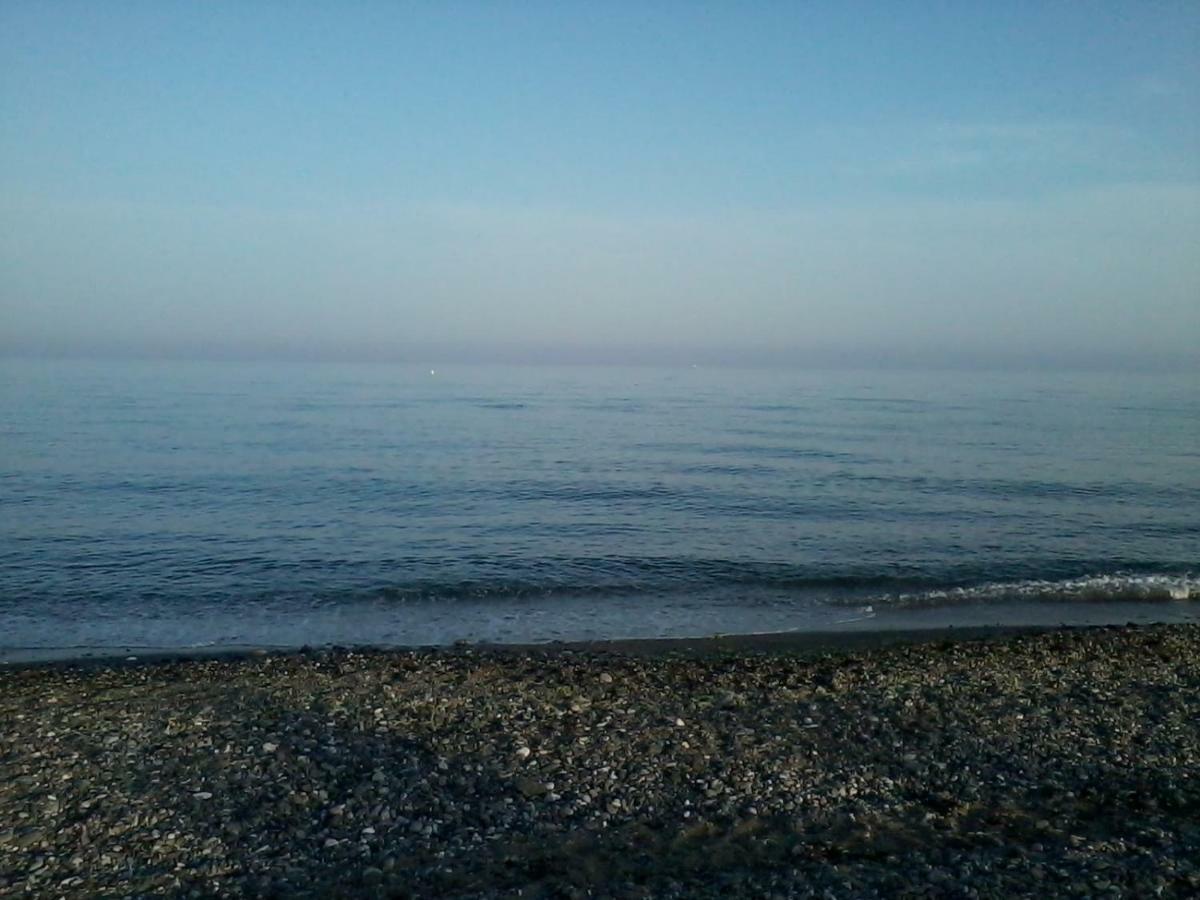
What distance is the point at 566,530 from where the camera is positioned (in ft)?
78.6

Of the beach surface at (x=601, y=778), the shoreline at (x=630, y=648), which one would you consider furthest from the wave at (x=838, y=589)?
the beach surface at (x=601, y=778)

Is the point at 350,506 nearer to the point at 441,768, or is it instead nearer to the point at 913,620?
→ the point at 913,620

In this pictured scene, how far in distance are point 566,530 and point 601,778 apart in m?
15.3

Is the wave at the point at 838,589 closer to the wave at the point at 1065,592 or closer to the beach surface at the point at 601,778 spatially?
the wave at the point at 1065,592

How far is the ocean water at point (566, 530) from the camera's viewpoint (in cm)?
1694

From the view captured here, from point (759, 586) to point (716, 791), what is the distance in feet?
34.9

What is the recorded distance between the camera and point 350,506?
88.3ft

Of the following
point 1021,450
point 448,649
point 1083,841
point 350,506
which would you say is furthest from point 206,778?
point 1021,450

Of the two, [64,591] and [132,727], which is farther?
[64,591]

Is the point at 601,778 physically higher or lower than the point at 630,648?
higher

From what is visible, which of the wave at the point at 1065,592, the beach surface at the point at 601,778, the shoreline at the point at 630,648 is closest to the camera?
the beach surface at the point at 601,778

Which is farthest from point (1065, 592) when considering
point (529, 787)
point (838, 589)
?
point (529, 787)

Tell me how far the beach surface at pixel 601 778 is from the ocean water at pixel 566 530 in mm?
3935

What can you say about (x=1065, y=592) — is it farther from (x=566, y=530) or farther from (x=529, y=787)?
(x=529, y=787)
